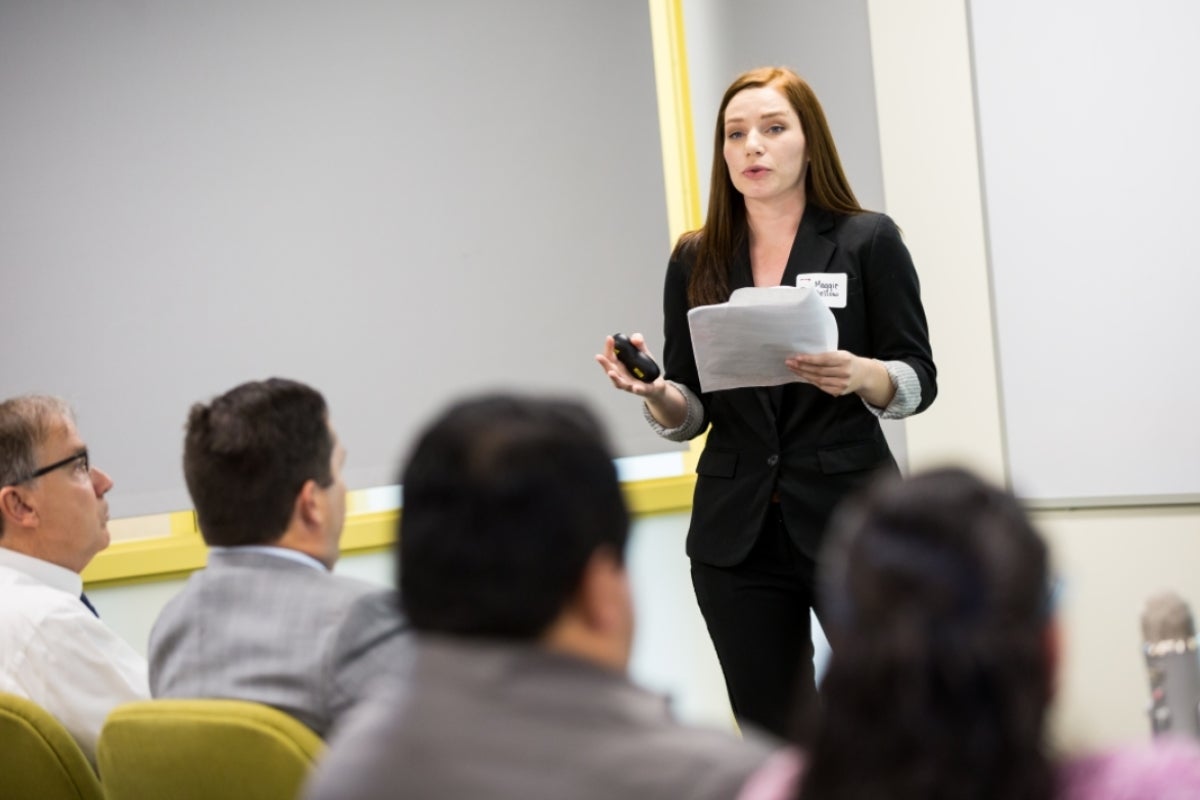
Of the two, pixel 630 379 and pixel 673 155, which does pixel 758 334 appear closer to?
pixel 630 379

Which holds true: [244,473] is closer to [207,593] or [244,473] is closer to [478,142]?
[207,593]

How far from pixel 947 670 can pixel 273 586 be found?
1217 mm

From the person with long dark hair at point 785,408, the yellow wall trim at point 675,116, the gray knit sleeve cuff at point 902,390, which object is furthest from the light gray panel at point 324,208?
the gray knit sleeve cuff at point 902,390

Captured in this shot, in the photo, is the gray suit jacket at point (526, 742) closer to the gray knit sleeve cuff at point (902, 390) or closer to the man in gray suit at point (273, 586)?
the man in gray suit at point (273, 586)

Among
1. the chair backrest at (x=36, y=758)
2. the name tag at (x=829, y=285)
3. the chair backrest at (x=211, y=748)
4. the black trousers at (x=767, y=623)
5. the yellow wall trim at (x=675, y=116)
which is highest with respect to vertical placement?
the yellow wall trim at (x=675, y=116)

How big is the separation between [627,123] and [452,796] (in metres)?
3.73

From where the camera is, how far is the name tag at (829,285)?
2809 mm

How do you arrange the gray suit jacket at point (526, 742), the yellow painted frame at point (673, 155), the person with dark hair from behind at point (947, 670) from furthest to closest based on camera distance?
the yellow painted frame at point (673, 155)
the gray suit jacket at point (526, 742)
the person with dark hair from behind at point (947, 670)

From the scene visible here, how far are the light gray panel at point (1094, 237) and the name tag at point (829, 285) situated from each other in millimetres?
1058

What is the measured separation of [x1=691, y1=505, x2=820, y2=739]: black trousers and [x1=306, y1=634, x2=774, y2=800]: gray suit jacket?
1.72 meters

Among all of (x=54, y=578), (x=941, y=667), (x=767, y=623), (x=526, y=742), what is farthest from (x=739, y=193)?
(x=941, y=667)

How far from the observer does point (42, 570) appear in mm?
2703

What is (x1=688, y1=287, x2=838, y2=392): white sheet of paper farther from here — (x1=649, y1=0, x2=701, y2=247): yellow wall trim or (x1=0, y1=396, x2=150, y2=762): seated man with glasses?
(x1=649, y1=0, x2=701, y2=247): yellow wall trim

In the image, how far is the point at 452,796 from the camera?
1.04 meters
